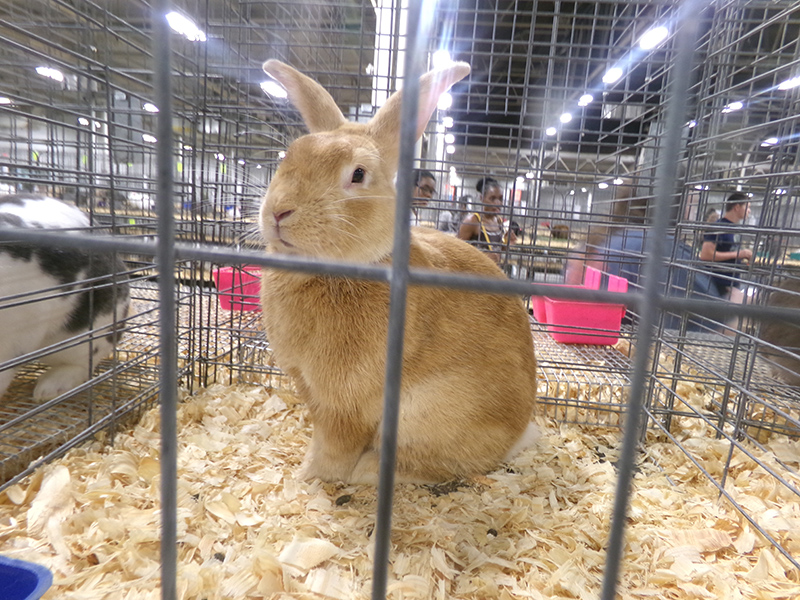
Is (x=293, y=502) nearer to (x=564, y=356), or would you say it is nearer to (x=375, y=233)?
(x=375, y=233)

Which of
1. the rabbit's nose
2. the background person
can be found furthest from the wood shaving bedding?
the background person

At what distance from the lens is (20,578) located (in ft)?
3.58

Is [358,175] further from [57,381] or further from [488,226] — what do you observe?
[488,226]

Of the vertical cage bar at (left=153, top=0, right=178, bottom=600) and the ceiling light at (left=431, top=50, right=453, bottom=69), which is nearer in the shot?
the vertical cage bar at (left=153, top=0, right=178, bottom=600)

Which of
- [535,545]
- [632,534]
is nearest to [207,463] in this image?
[535,545]

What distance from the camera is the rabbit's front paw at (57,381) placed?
227cm

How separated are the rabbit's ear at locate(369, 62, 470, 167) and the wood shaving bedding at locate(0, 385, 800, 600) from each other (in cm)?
124

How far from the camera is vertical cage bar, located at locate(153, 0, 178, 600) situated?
1.78 ft

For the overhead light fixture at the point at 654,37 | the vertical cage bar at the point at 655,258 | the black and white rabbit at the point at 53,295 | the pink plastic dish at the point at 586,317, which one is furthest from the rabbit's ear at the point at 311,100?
the pink plastic dish at the point at 586,317

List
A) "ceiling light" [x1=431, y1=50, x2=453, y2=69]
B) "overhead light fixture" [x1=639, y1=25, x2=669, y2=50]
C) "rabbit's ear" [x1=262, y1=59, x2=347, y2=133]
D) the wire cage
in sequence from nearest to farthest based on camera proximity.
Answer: the wire cage
"rabbit's ear" [x1=262, y1=59, x2=347, y2=133]
"overhead light fixture" [x1=639, y1=25, x2=669, y2=50]
"ceiling light" [x1=431, y1=50, x2=453, y2=69]

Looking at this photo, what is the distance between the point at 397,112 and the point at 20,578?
1.63m

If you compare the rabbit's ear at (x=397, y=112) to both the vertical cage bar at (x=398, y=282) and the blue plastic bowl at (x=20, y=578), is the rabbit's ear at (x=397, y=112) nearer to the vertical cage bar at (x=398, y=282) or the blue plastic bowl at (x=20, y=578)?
the vertical cage bar at (x=398, y=282)

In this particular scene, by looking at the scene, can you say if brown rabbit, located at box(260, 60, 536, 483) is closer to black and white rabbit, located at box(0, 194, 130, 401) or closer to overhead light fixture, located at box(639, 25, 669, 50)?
black and white rabbit, located at box(0, 194, 130, 401)

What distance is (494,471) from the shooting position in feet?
6.52
